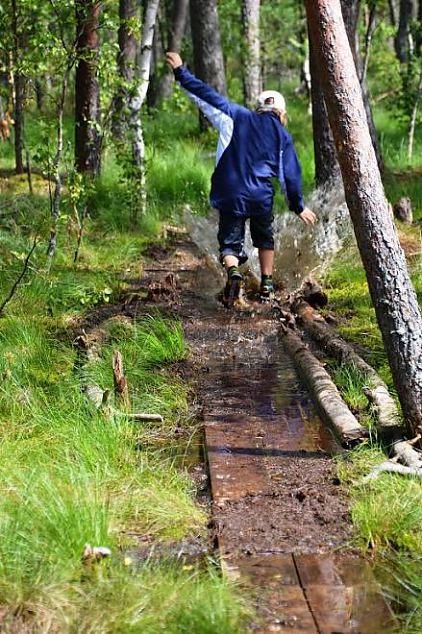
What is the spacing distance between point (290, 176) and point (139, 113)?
Answer: 10.5 feet

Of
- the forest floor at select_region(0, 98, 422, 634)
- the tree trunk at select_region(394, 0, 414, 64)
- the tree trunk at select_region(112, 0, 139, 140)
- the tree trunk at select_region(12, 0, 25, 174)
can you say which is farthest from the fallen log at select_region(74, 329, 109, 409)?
the tree trunk at select_region(394, 0, 414, 64)

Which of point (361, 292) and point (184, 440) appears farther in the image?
point (361, 292)

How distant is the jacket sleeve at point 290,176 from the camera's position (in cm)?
816

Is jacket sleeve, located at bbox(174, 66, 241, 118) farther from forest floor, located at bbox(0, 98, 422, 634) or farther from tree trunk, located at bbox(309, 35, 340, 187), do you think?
tree trunk, located at bbox(309, 35, 340, 187)

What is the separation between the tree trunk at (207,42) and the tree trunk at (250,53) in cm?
93

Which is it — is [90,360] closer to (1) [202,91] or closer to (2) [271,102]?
(1) [202,91]

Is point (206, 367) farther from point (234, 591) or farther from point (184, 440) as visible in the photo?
point (234, 591)

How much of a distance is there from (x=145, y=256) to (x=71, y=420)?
5028 millimetres

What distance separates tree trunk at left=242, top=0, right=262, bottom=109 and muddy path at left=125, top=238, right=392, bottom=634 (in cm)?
984

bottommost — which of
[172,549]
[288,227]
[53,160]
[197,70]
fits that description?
[172,549]

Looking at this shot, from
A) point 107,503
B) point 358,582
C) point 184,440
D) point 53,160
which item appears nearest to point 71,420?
point 184,440

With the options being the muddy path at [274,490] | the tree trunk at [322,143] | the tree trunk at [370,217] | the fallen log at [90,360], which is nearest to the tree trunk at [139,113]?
the tree trunk at [322,143]

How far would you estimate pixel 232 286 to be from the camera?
8055 mm

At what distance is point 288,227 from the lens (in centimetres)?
961
